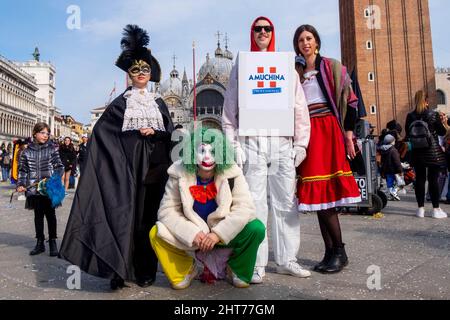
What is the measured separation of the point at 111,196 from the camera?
2.95 meters

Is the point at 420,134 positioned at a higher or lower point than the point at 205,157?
higher

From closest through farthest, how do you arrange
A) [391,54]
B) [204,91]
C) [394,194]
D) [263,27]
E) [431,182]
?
[263,27] < [431,182] < [394,194] < [391,54] < [204,91]

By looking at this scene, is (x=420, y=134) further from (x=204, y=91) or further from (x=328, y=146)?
(x=204, y=91)

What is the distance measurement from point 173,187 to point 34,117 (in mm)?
72207

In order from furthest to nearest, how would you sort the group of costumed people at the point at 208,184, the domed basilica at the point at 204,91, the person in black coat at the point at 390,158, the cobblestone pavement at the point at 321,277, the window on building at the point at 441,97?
the domed basilica at the point at 204,91
the window on building at the point at 441,97
the person in black coat at the point at 390,158
the group of costumed people at the point at 208,184
the cobblestone pavement at the point at 321,277

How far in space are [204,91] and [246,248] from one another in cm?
6855

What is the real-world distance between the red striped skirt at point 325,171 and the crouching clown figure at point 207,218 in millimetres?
644

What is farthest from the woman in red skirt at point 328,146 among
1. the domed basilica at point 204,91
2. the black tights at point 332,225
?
the domed basilica at point 204,91

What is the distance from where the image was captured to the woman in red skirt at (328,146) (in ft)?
10.6

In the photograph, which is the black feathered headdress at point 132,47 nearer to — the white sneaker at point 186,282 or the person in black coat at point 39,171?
the white sneaker at point 186,282

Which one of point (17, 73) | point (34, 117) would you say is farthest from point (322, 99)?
point (34, 117)

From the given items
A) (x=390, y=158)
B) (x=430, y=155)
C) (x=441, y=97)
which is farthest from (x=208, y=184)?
(x=441, y=97)

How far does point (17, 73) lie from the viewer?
189 feet

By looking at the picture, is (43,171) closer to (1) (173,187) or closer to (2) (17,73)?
(1) (173,187)
